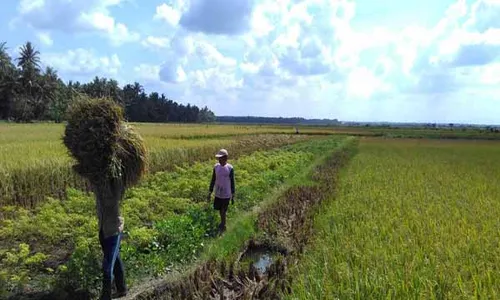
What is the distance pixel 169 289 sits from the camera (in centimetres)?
608

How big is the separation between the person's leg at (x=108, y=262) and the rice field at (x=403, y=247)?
233cm

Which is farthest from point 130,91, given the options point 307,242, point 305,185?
point 307,242

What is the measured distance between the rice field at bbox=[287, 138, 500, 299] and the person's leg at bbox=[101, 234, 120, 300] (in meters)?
2.33

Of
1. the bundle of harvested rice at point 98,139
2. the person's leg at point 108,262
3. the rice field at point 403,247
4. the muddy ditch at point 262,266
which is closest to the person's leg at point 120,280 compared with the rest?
the muddy ditch at point 262,266

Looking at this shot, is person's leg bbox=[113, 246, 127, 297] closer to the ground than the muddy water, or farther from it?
farther from it

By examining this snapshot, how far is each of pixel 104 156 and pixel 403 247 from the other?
4.99 metres

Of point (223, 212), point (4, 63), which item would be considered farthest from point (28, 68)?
point (223, 212)

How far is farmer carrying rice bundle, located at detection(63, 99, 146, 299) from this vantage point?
5488 mm

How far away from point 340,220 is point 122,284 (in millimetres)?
5430

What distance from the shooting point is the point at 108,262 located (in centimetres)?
550

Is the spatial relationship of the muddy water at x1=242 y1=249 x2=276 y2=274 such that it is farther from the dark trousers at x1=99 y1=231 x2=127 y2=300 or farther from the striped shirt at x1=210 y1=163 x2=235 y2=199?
the dark trousers at x1=99 y1=231 x2=127 y2=300

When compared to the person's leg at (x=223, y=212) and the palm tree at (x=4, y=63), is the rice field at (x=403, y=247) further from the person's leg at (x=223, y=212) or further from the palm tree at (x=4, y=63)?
the palm tree at (x=4, y=63)

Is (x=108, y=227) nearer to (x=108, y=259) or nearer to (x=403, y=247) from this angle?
(x=108, y=259)

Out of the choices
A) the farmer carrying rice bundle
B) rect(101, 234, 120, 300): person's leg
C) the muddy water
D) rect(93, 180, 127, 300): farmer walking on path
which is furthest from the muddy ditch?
the farmer carrying rice bundle
